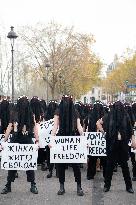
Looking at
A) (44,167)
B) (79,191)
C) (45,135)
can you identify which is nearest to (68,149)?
(79,191)

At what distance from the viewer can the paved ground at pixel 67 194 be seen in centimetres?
898

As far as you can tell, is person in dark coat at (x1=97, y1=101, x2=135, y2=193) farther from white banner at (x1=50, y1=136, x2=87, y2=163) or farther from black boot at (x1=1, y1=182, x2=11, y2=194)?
black boot at (x1=1, y1=182, x2=11, y2=194)

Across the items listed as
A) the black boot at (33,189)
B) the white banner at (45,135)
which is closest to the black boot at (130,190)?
the black boot at (33,189)

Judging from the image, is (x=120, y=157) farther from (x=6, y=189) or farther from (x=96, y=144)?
(x=6, y=189)

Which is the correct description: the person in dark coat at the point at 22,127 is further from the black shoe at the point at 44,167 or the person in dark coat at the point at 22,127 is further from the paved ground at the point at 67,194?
the black shoe at the point at 44,167

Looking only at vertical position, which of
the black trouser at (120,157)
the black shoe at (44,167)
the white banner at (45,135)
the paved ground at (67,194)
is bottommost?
the paved ground at (67,194)

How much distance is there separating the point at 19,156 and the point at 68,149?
41.1 inches

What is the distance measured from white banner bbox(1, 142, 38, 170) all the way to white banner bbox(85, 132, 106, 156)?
1.85 m

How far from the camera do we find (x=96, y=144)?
442 inches

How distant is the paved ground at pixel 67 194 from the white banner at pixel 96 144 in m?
0.69

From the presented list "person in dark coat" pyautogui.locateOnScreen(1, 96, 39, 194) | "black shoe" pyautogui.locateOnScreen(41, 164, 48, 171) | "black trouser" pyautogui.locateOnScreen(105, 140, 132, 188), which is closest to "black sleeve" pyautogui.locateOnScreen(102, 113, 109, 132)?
"black trouser" pyautogui.locateOnScreen(105, 140, 132, 188)

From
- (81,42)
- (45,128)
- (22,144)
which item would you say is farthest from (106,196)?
(81,42)

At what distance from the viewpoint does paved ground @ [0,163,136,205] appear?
29.5ft

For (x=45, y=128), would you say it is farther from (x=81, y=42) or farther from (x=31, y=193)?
(x=81, y=42)
